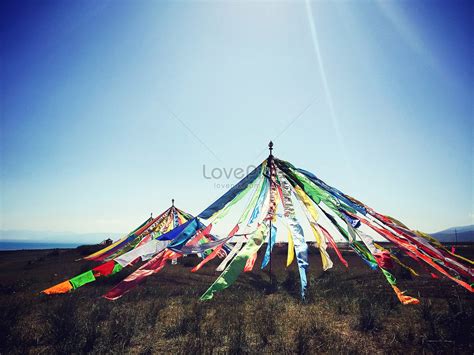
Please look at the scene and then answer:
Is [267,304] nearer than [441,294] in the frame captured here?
Yes

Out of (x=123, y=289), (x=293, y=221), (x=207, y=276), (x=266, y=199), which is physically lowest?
(x=207, y=276)

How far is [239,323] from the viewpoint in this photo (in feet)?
16.2

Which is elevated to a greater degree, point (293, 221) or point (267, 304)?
point (293, 221)

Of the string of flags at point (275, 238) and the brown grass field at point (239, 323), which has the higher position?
the string of flags at point (275, 238)

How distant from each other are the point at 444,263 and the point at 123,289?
6186 mm

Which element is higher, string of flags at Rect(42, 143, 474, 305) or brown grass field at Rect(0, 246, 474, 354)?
string of flags at Rect(42, 143, 474, 305)

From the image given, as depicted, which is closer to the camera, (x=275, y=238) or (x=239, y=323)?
(x=239, y=323)

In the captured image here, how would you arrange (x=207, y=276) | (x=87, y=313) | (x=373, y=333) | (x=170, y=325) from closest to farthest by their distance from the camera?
(x=373, y=333), (x=170, y=325), (x=87, y=313), (x=207, y=276)

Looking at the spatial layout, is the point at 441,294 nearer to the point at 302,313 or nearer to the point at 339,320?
the point at 339,320

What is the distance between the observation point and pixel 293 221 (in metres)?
5.90

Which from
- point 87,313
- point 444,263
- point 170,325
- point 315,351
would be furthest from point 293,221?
point 87,313

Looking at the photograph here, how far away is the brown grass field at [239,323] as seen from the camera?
4094 mm

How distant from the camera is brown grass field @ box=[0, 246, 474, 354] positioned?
409 centimetres

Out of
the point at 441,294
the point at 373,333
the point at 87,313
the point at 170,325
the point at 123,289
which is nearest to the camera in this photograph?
the point at 123,289
